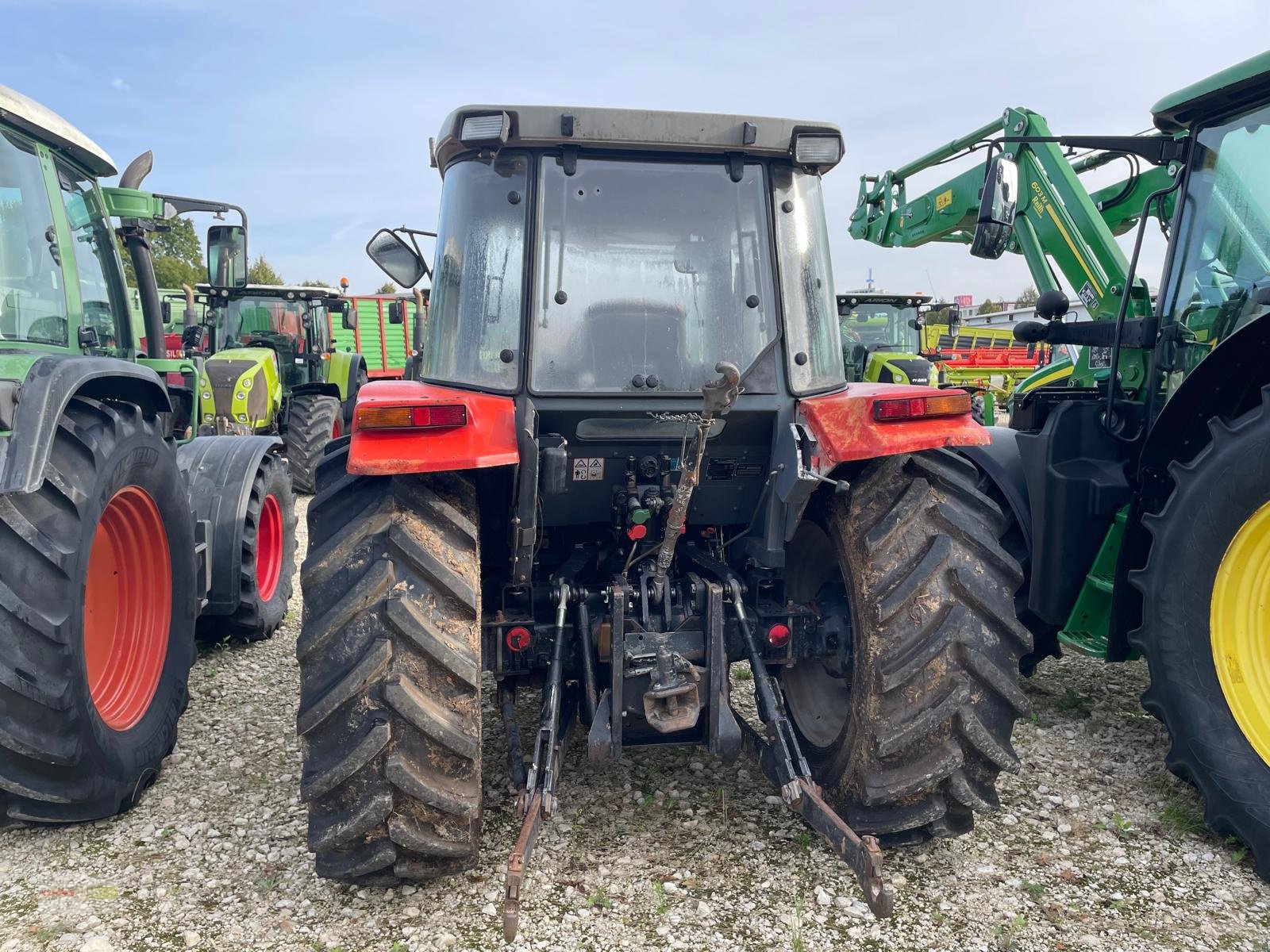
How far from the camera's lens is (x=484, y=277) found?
284 cm

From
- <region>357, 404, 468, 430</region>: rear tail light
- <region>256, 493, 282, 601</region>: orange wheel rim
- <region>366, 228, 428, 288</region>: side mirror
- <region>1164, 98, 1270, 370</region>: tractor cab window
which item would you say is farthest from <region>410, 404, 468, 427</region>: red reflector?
<region>256, 493, 282, 601</region>: orange wheel rim

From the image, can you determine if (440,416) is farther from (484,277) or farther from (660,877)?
(660,877)

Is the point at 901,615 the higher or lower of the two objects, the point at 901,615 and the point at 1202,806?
the higher

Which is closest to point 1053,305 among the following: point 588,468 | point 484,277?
point 588,468

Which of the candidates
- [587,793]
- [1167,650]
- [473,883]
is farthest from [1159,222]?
[473,883]

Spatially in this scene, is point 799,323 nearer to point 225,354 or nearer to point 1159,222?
point 1159,222

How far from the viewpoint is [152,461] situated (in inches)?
127

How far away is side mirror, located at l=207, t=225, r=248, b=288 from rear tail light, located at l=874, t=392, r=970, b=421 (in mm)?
2849

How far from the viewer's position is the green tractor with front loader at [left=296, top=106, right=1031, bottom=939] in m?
2.40

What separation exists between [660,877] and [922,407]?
160cm

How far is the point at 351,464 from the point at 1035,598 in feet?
9.21

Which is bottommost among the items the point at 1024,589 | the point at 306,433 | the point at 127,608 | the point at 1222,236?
the point at 306,433

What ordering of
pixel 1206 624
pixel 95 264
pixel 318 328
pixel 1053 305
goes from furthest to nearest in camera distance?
pixel 318 328
pixel 1053 305
pixel 95 264
pixel 1206 624

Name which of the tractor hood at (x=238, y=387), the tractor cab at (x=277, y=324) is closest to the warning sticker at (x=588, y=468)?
the tractor hood at (x=238, y=387)
